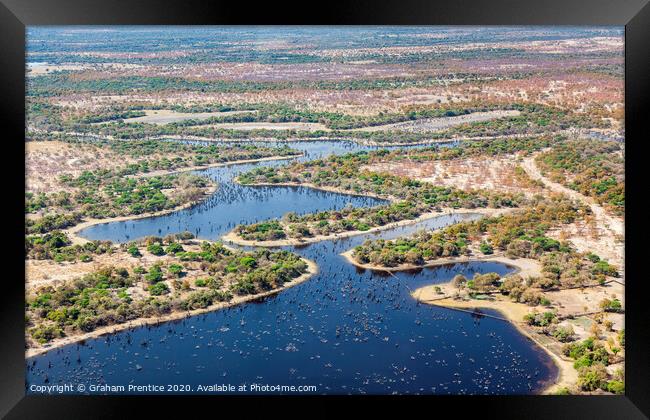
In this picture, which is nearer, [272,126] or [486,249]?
[486,249]

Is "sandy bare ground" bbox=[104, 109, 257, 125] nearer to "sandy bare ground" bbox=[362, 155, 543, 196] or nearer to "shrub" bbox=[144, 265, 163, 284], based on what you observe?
"sandy bare ground" bbox=[362, 155, 543, 196]

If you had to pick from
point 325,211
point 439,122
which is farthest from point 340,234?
point 439,122

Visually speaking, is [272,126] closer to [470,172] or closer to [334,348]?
[470,172]

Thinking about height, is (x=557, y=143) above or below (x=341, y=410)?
above

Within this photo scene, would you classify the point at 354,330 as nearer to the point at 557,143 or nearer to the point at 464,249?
the point at 464,249

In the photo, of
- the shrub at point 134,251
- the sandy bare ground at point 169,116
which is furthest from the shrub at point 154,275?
the sandy bare ground at point 169,116
